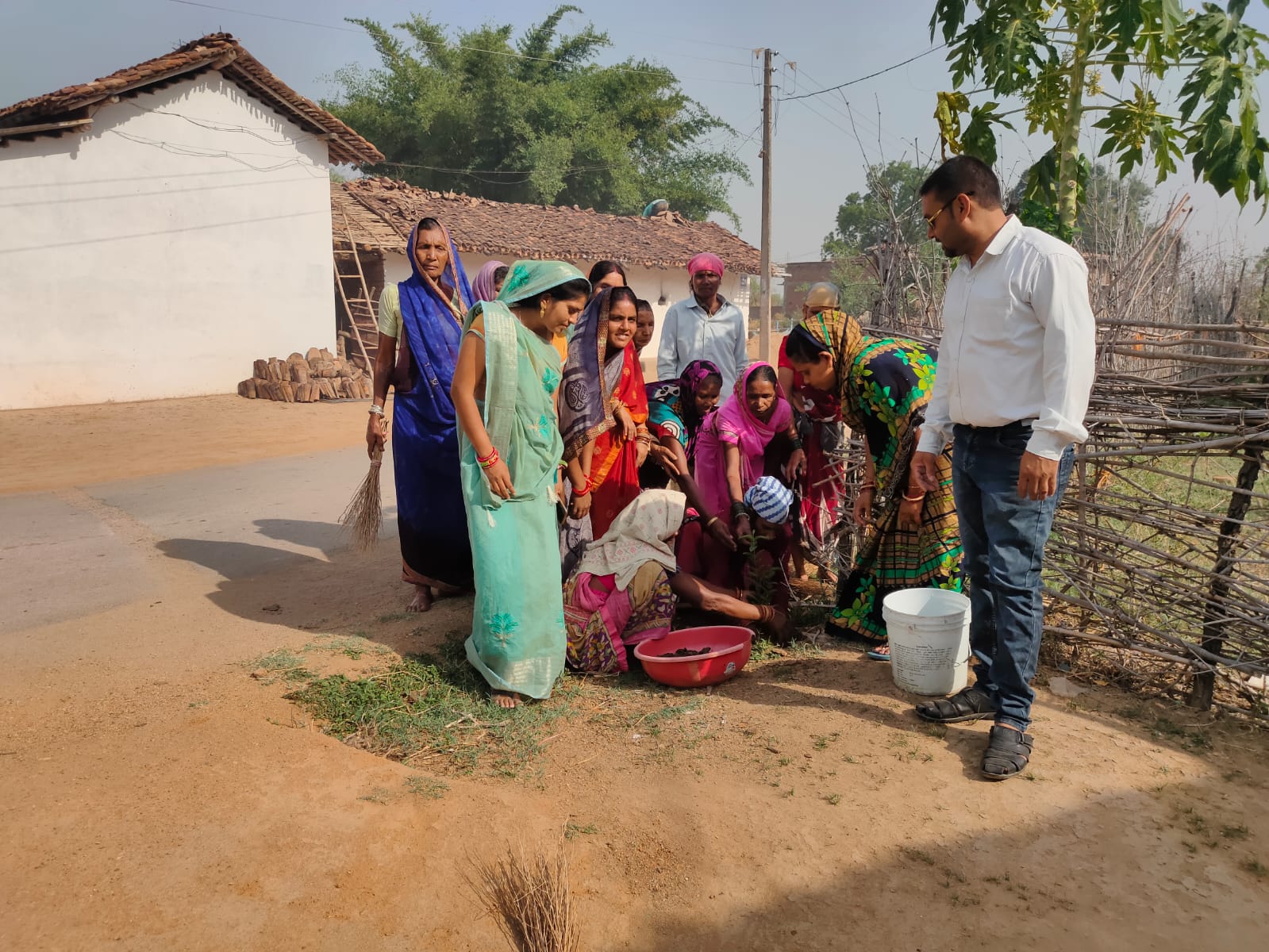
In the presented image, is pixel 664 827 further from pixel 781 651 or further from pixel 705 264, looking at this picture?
pixel 705 264

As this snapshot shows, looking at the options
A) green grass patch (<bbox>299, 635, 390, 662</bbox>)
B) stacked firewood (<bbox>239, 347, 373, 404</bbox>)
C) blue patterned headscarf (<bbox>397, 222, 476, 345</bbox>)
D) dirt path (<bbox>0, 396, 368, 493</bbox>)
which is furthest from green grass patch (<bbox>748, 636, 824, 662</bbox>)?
stacked firewood (<bbox>239, 347, 373, 404</bbox>)

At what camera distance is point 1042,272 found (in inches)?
106

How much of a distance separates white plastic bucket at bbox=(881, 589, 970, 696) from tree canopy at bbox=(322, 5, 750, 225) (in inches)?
1023

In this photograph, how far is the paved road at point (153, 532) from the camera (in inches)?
192

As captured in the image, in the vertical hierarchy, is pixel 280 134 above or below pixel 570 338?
above

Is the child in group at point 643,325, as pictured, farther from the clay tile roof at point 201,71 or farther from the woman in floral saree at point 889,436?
the clay tile roof at point 201,71

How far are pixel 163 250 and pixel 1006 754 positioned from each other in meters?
14.7

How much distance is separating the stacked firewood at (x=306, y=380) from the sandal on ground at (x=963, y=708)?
507 inches

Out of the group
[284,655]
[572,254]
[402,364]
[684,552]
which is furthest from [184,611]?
[572,254]

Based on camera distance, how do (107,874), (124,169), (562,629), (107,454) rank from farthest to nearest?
1. (124,169)
2. (107,454)
3. (562,629)
4. (107,874)

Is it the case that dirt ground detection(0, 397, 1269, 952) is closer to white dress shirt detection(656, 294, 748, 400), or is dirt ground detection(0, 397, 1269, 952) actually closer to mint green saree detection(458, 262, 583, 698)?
mint green saree detection(458, 262, 583, 698)

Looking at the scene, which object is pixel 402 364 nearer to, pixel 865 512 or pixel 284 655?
pixel 284 655

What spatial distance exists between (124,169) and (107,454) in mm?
5997

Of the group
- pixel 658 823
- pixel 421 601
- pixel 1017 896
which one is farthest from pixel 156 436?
pixel 1017 896
